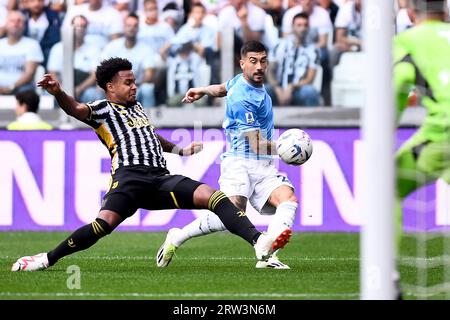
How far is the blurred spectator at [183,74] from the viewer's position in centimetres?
1537

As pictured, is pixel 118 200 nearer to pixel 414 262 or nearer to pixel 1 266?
pixel 1 266

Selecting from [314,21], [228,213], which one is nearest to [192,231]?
[228,213]

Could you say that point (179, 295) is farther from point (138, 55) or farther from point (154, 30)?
point (154, 30)

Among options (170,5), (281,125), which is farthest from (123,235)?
(170,5)

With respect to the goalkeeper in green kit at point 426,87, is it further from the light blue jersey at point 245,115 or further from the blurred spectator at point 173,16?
the blurred spectator at point 173,16

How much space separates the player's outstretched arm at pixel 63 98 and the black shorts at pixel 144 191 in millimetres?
597

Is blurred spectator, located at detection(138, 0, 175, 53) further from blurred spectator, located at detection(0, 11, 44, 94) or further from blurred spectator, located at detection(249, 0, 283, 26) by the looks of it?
blurred spectator, located at detection(0, 11, 44, 94)

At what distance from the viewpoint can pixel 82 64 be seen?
15281mm

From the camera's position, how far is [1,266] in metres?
9.99

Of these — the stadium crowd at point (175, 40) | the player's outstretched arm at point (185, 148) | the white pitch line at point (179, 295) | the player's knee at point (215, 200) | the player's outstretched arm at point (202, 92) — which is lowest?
the white pitch line at point (179, 295)

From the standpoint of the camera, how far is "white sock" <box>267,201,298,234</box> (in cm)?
940

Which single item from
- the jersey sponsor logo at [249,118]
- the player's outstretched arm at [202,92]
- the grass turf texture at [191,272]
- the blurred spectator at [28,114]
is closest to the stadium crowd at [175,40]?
the blurred spectator at [28,114]

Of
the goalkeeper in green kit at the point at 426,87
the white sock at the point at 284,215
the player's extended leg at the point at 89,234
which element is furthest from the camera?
the white sock at the point at 284,215

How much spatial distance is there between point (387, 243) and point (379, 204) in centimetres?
20
